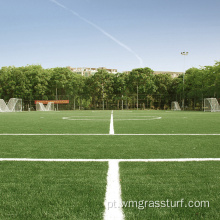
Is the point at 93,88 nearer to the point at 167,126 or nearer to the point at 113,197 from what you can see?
the point at 167,126

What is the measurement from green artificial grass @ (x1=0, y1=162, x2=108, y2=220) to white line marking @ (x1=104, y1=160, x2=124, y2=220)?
2.0 inches

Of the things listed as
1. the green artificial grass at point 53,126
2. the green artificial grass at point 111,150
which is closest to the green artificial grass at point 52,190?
the green artificial grass at point 111,150

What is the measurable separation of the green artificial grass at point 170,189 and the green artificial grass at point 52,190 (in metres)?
0.29

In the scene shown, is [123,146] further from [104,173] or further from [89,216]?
[89,216]

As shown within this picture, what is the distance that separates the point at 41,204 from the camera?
2.03 m

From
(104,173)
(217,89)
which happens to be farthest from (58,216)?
(217,89)

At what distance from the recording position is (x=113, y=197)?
2172 millimetres

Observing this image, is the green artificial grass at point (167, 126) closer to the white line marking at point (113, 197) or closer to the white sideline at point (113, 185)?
the white sideline at point (113, 185)

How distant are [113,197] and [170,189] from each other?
0.62 m

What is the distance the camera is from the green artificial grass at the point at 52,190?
6.19 ft

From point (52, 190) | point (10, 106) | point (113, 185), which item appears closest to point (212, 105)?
point (10, 106)

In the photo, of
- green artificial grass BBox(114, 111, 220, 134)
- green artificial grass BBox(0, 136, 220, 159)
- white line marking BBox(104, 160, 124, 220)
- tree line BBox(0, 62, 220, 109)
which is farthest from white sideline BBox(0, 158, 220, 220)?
tree line BBox(0, 62, 220, 109)

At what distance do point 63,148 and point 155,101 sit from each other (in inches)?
1595

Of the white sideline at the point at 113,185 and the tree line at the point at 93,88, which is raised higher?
the tree line at the point at 93,88
